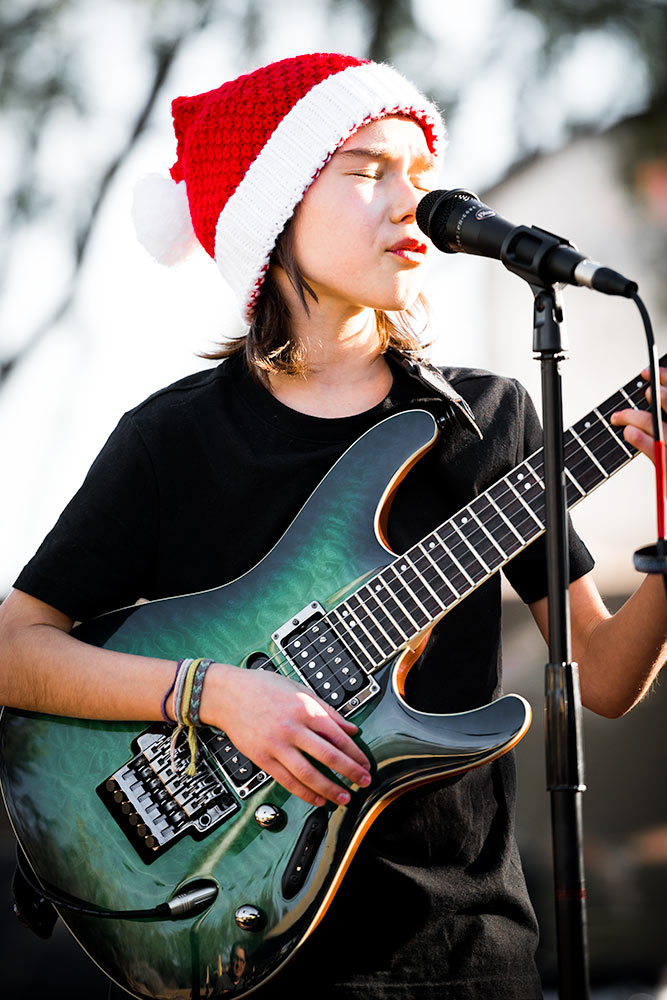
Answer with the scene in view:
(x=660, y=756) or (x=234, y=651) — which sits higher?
(x=234, y=651)

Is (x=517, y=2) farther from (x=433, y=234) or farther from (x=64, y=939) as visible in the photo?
(x=64, y=939)

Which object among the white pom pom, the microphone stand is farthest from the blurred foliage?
the microphone stand

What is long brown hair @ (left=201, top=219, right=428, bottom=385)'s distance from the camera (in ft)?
5.57

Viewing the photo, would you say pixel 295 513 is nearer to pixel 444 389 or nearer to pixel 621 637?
pixel 444 389

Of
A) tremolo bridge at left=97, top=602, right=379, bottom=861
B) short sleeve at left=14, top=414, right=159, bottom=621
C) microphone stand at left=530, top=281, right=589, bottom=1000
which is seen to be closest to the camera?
microphone stand at left=530, top=281, right=589, bottom=1000

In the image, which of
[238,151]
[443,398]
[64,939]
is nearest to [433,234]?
[443,398]

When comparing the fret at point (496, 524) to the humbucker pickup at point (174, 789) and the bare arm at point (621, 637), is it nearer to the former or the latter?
the bare arm at point (621, 637)

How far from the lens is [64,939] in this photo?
3.01 metres

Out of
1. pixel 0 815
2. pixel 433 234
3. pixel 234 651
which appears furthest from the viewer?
pixel 0 815

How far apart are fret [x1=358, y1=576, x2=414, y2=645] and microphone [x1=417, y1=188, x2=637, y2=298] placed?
512 millimetres

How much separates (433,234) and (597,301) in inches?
96.1

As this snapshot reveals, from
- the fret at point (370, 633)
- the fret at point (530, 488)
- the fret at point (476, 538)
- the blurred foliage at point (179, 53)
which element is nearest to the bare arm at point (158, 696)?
the fret at point (370, 633)

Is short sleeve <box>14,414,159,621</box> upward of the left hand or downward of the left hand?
upward

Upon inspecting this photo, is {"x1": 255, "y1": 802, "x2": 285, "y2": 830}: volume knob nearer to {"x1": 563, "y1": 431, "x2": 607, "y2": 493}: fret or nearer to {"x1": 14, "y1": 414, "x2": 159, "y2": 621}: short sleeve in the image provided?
{"x1": 14, "y1": 414, "x2": 159, "y2": 621}: short sleeve
